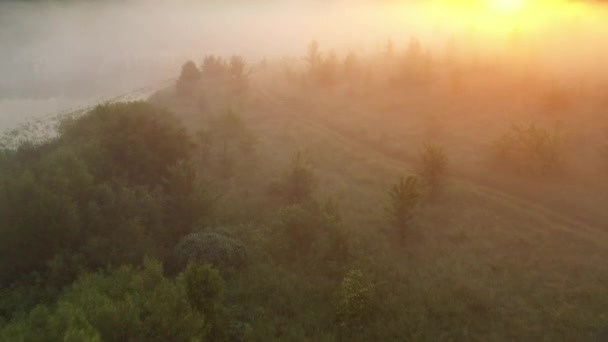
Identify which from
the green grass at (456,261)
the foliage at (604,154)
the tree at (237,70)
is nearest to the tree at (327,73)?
the tree at (237,70)

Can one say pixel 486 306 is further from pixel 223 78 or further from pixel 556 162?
pixel 223 78

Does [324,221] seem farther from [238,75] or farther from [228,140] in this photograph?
[238,75]

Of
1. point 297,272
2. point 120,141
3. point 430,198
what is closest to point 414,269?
point 297,272

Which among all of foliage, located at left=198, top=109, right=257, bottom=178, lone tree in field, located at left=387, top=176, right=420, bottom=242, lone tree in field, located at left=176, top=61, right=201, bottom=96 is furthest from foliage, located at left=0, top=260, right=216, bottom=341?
lone tree in field, located at left=176, top=61, right=201, bottom=96

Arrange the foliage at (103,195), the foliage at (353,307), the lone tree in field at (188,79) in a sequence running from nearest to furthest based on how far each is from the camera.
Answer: the foliage at (353,307) < the foliage at (103,195) < the lone tree in field at (188,79)

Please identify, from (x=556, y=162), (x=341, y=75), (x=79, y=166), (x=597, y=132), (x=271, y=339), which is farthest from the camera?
(x=341, y=75)

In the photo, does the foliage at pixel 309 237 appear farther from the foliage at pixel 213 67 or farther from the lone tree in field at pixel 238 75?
the foliage at pixel 213 67
